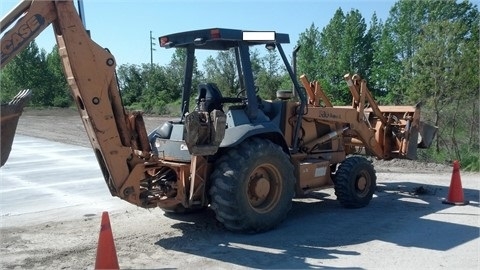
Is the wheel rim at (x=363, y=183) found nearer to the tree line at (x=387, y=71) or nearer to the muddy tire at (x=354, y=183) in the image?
the muddy tire at (x=354, y=183)

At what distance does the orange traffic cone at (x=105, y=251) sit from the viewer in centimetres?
530

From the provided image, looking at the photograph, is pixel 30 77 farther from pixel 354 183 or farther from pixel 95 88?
pixel 95 88

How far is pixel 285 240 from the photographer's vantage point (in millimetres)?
6738

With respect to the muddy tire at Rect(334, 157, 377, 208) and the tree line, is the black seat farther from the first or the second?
the tree line

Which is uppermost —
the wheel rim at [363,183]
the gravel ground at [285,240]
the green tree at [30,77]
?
the green tree at [30,77]

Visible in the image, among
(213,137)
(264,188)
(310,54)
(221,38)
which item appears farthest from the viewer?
(310,54)

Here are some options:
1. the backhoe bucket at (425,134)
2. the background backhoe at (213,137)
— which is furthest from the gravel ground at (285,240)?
the backhoe bucket at (425,134)

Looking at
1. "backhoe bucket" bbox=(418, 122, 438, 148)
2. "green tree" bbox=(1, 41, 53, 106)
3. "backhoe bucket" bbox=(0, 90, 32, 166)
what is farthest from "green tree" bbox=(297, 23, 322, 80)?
"backhoe bucket" bbox=(0, 90, 32, 166)

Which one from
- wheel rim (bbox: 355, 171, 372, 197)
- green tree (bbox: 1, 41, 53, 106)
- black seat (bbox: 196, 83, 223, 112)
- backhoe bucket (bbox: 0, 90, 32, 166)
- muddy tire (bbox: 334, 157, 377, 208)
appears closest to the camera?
backhoe bucket (bbox: 0, 90, 32, 166)

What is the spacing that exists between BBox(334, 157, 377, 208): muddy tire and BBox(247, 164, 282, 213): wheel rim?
1.54m

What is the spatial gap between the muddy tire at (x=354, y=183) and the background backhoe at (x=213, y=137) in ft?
0.05

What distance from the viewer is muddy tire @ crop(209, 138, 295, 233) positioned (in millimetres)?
6691

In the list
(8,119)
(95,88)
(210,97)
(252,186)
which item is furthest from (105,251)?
(210,97)

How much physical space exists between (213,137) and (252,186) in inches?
36.8
